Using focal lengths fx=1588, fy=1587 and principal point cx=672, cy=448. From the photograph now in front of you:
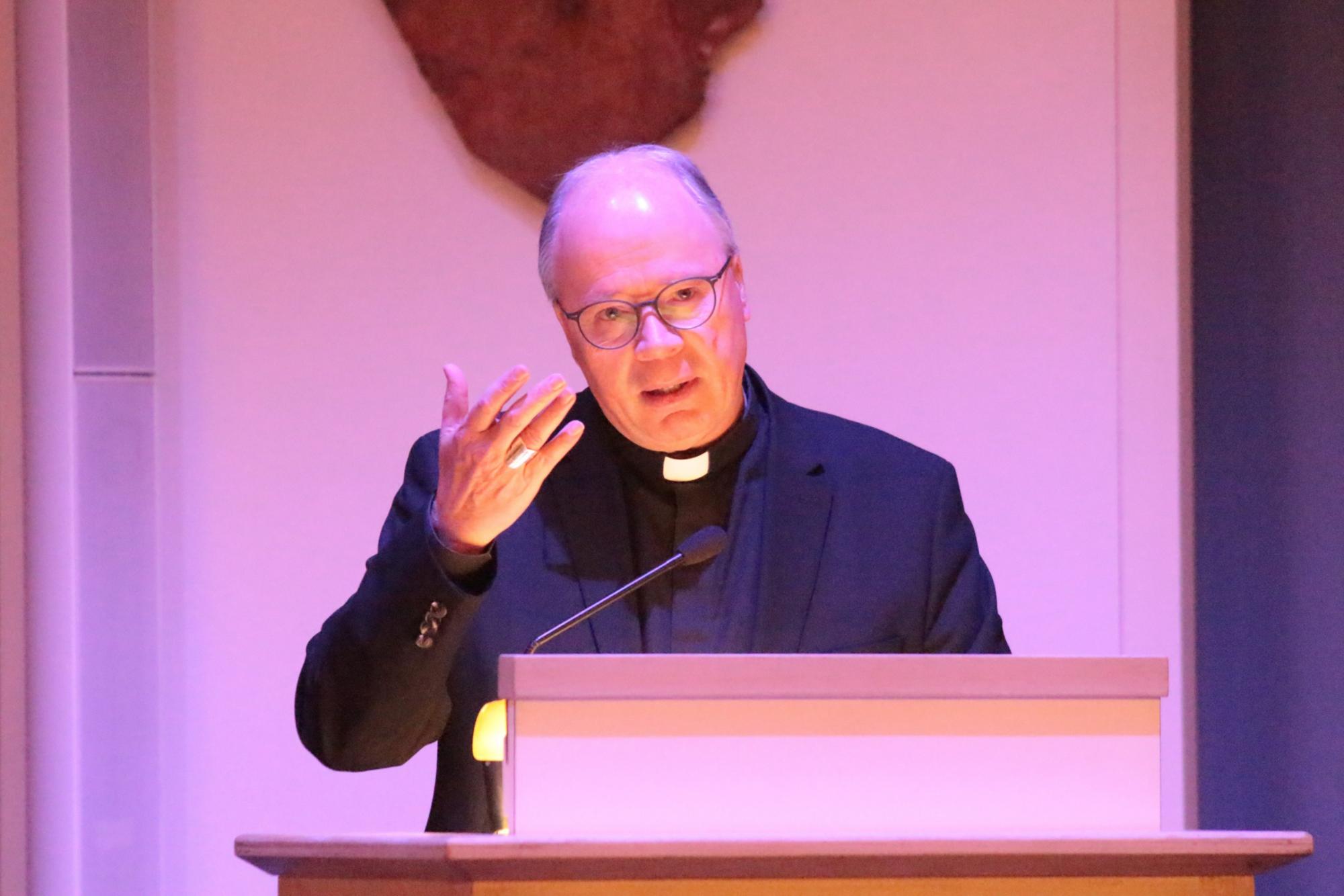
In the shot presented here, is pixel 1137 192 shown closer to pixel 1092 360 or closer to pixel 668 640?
pixel 1092 360

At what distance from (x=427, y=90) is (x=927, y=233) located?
1.09 metres

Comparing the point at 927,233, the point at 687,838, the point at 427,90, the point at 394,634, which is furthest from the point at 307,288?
→ the point at 687,838

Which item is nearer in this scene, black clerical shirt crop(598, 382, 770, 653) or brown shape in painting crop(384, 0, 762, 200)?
black clerical shirt crop(598, 382, 770, 653)

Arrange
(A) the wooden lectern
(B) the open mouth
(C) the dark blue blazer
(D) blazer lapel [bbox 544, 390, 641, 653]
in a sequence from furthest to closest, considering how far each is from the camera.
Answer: (B) the open mouth → (D) blazer lapel [bbox 544, 390, 641, 653] → (C) the dark blue blazer → (A) the wooden lectern

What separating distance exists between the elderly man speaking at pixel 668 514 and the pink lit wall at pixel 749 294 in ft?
2.95

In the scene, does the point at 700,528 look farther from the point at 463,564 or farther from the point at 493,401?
the point at 493,401

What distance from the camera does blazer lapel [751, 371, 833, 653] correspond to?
2215 mm

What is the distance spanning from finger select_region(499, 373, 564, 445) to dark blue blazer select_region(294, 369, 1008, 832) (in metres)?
0.33

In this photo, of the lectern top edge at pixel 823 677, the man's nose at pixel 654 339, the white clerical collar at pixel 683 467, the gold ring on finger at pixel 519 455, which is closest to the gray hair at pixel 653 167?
the man's nose at pixel 654 339

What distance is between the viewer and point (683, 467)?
2.39 metres

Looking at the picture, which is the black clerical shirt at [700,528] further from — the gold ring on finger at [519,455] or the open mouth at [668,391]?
the gold ring on finger at [519,455]

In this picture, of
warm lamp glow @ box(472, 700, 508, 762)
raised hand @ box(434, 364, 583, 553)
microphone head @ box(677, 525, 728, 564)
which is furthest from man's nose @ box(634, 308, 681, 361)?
warm lamp glow @ box(472, 700, 508, 762)

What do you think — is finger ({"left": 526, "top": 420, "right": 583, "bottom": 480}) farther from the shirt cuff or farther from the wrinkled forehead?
the wrinkled forehead

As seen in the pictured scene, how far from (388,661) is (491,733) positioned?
0.45 meters
